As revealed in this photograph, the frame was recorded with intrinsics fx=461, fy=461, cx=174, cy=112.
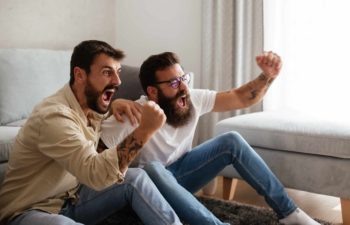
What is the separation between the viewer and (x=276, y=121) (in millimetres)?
2389

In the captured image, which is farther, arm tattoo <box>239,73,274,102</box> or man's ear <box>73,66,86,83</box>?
arm tattoo <box>239,73,274,102</box>

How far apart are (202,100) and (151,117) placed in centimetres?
75

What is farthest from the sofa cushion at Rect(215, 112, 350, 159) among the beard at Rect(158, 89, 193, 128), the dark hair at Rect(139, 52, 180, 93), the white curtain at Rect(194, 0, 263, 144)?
the white curtain at Rect(194, 0, 263, 144)

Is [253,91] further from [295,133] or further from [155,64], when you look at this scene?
[155,64]

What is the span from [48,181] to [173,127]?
2.12 ft

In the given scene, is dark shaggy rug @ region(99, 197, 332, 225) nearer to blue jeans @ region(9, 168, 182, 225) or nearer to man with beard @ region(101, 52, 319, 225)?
man with beard @ region(101, 52, 319, 225)

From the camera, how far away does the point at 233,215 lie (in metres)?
2.23

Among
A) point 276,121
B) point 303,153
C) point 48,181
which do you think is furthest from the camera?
point 276,121

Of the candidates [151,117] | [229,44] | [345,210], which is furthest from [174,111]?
[229,44]

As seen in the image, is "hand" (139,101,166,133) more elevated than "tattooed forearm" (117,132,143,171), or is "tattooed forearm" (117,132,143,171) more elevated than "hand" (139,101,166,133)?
"hand" (139,101,166,133)

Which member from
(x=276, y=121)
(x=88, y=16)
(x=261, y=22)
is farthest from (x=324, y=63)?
(x=88, y=16)

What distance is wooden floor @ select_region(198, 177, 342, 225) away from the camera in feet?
7.62

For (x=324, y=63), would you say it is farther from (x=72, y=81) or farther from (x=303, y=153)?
(x=72, y=81)

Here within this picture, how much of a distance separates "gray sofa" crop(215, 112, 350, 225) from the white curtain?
829mm
